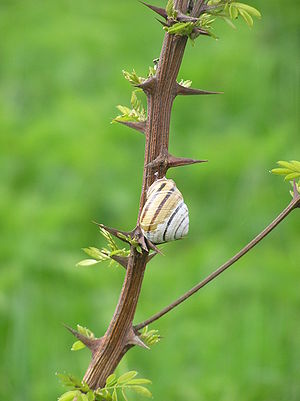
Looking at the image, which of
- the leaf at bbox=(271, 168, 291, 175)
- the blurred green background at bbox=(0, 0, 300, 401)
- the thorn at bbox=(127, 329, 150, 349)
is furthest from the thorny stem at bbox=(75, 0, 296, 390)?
the blurred green background at bbox=(0, 0, 300, 401)

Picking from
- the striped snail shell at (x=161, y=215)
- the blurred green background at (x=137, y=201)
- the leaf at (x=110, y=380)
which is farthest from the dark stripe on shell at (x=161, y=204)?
the blurred green background at (x=137, y=201)

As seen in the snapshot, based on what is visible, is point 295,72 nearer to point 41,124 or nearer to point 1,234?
point 41,124

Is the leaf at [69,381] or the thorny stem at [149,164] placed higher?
the thorny stem at [149,164]

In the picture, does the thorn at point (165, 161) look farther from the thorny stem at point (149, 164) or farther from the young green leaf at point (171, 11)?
the young green leaf at point (171, 11)

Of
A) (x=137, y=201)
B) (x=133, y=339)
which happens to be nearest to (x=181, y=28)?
(x=133, y=339)

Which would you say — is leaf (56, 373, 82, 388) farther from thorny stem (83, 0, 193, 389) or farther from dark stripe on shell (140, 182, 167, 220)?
dark stripe on shell (140, 182, 167, 220)

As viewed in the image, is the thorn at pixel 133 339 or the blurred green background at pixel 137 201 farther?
the blurred green background at pixel 137 201

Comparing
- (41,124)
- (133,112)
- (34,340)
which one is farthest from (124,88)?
(133,112)
